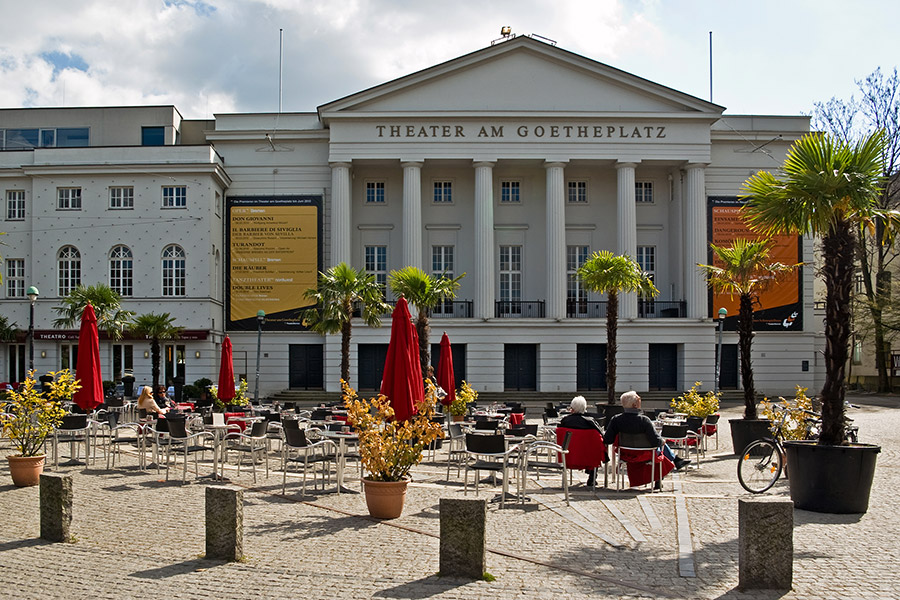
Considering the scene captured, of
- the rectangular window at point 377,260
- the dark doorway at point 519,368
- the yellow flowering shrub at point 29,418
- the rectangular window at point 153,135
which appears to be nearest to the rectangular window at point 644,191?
the dark doorway at point 519,368

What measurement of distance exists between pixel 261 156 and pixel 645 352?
2152 cm

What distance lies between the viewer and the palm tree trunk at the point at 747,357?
1920cm

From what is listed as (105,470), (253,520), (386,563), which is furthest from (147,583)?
(105,470)

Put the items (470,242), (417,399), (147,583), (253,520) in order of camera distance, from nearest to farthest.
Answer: (147,583), (253,520), (417,399), (470,242)

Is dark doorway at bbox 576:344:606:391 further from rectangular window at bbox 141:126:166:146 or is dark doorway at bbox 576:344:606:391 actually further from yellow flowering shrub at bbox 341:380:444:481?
yellow flowering shrub at bbox 341:380:444:481

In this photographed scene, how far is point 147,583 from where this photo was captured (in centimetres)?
760

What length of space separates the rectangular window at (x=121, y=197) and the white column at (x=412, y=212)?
13.0 meters

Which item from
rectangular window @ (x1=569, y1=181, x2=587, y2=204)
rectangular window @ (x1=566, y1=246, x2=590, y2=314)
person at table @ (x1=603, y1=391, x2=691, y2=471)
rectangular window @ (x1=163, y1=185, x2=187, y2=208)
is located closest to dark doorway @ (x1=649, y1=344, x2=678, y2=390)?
rectangular window @ (x1=566, y1=246, x2=590, y2=314)

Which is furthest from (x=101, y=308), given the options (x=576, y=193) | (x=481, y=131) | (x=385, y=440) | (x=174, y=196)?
(x=385, y=440)

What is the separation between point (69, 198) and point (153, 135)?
9.26 meters

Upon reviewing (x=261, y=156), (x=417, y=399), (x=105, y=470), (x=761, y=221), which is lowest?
(x=105, y=470)

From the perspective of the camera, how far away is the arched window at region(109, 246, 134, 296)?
39.1 m

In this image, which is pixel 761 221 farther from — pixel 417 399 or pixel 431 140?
pixel 431 140

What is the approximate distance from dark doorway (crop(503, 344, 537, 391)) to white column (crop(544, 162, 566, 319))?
2369 millimetres
